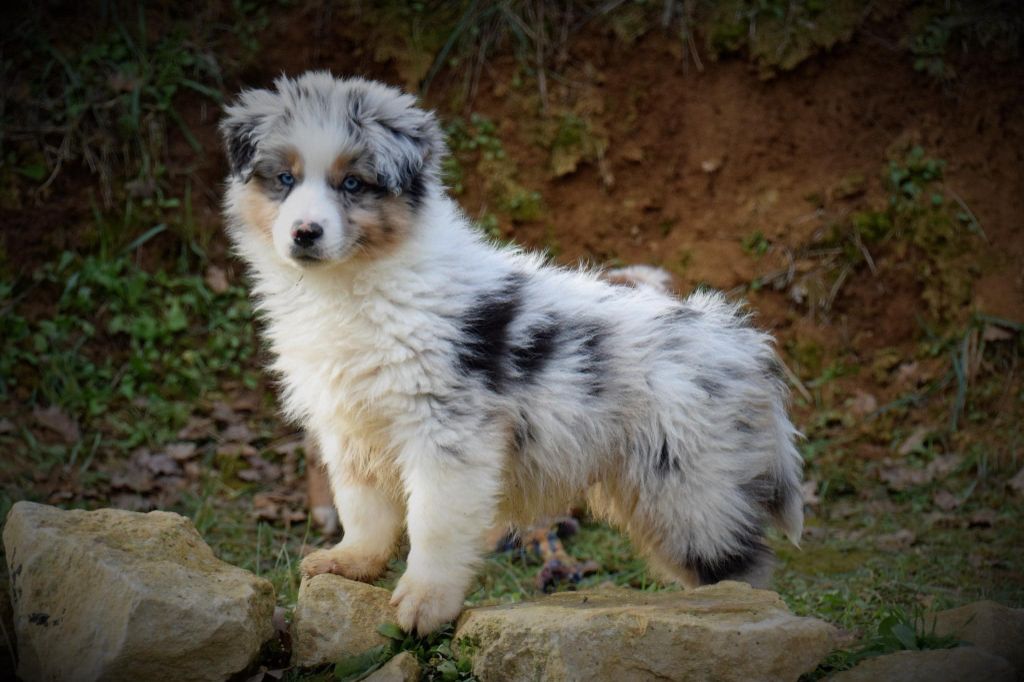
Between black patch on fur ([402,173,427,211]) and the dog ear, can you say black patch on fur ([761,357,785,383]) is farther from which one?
the dog ear

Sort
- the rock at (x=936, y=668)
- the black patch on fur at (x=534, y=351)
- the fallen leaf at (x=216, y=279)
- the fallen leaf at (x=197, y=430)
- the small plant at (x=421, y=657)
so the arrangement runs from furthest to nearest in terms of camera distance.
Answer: the fallen leaf at (x=216, y=279) → the fallen leaf at (x=197, y=430) → the black patch on fur at (x=534, y=351) → the small plant at (x=421, y=657) → the rock at (x=936, y=668)

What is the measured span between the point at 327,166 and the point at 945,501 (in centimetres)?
449

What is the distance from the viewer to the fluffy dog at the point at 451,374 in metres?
3.69

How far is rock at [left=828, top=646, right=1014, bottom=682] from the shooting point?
308cm

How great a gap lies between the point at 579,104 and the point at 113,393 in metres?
3.76

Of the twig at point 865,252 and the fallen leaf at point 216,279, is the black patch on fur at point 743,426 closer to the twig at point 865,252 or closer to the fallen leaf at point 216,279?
the twig at point 865,252

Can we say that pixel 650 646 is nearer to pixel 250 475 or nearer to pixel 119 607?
pixel 119 607

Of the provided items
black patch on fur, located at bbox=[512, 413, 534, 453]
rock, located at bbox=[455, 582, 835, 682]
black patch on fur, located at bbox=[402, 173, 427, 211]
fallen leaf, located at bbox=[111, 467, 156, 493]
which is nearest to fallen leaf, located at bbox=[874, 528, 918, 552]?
rock, located at bbox=[455, 582, 835, 682]

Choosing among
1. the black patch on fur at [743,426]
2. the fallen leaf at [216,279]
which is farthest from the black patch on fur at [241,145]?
the fallen leaf at [216,279]

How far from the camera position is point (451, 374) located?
372 cm

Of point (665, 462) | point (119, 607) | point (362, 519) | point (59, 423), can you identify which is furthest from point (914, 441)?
point (59, 423)

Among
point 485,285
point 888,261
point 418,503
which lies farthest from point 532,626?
point 888,261

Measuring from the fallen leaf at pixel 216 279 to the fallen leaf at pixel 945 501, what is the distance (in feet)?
15.7

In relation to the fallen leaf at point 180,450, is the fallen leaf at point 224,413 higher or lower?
higher
